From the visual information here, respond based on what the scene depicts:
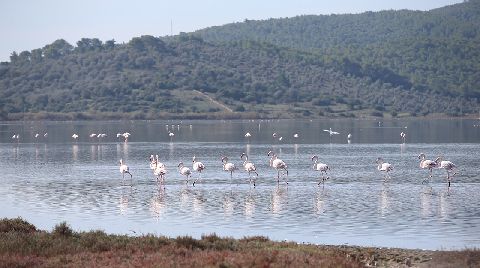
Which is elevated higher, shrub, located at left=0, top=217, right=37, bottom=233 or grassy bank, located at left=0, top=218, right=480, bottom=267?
shrub, located at left=0, top=217, right=37, bottom=233

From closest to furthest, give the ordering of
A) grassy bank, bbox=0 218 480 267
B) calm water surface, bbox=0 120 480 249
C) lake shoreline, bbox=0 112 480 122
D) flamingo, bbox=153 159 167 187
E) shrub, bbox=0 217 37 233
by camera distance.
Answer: grassy bank, bbox=0 218 480 267 → shrub, bbox=0 217 37 233 → calm water surface, bbox=0 120 480 249 → flamingo, bbox=153 159 167 187 → lake shoreline, bbox=0 112 480 122

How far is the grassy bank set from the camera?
17.6m

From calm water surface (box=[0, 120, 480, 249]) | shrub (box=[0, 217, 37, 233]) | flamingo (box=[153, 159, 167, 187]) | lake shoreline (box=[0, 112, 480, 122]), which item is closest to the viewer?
shrub (box=[0, 217, 37, 233])

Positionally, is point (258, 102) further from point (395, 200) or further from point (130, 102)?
point (395, 200)

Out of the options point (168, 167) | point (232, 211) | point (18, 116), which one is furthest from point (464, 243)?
point (18, 116)

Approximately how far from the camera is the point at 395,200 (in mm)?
33250

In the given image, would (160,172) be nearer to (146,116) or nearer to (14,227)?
(14,227)

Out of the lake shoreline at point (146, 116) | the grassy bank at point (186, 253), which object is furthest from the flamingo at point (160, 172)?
the lake shoreline at point (146, 116)

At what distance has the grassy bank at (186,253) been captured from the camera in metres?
17.6

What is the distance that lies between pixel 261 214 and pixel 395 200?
6.30 metres

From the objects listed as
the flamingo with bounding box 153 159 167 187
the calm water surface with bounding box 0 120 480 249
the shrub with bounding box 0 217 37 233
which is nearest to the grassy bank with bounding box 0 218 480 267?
the shrub with bounding box 0 217 37 233

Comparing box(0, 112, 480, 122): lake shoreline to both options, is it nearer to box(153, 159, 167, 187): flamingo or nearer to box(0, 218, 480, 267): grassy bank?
box(153, 159, 167, 187): flamingo

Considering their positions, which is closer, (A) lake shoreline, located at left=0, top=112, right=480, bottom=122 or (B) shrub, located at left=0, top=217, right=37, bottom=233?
(B) shrub, located at left=0, top=217, right=37, bottom=233

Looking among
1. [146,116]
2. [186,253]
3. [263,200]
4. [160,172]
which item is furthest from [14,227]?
[146,116]
